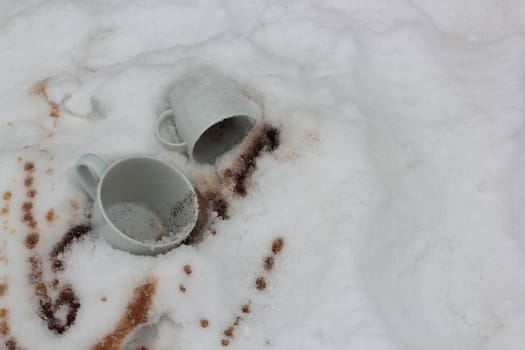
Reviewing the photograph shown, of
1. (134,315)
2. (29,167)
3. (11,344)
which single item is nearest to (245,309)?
(134,315)

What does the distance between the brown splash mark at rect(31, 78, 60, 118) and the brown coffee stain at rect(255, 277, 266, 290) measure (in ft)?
1.96

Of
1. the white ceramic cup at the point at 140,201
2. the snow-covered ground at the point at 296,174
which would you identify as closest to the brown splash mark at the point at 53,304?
the snow-covered ground at the point at 296,174

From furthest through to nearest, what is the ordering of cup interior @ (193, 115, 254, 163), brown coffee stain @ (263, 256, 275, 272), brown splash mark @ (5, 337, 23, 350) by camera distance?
1. cup interior @ (193, 115, 254, 163)
2. brown coffee stain @ (263, 256, 275, 272)
3. brown splash mark @ (5, 337, 23, 350)

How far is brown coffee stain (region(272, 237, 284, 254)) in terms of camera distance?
1.13m

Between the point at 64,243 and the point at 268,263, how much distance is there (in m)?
0.41

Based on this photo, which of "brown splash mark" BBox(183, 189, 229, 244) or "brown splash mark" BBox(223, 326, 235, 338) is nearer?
"brown splash mark" BBox(223, 326, 235, 338)

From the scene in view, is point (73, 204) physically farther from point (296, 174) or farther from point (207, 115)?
point (296, 174)

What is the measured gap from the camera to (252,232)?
115 centimetres

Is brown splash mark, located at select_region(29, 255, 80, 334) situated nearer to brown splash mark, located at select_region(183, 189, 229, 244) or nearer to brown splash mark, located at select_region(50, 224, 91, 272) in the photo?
brown splash mark, located at select_region(50, 224, 91, 272)

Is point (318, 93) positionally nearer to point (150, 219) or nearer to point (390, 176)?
point (390, 176)

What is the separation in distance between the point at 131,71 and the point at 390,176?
65cm

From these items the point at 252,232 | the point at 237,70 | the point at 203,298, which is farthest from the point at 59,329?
the point at 237,70

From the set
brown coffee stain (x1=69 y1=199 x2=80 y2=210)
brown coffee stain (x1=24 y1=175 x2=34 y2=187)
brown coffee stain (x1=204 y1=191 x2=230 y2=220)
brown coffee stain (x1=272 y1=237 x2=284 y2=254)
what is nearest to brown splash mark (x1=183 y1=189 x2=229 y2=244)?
brown coffee stain (x1=204 y1=191 x2=230 y2=220)

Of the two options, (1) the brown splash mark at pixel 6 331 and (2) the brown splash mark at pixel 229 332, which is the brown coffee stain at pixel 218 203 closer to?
(2) the brown splash mark at pixel 229 332
